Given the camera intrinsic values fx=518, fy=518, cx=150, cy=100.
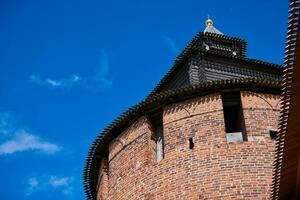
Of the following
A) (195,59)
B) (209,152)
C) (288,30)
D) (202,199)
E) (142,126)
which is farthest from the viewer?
(195,59)

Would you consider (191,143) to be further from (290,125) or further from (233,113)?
(290,125)

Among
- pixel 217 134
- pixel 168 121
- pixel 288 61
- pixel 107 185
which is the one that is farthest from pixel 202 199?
pixel 288 61

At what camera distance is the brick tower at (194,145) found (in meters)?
11.0

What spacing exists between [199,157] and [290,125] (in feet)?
15.6

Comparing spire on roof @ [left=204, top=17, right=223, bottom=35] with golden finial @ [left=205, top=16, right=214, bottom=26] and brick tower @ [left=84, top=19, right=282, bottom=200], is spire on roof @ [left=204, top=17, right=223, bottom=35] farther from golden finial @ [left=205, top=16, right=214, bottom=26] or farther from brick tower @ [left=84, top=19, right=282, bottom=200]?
brick tower @ [left=84, top=19, right=282, bottom=200]

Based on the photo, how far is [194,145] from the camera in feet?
38.3

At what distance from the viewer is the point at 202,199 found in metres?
10.7

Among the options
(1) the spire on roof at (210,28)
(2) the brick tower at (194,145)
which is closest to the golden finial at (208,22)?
(1) the spire on roof at (210,28)

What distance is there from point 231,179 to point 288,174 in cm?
377

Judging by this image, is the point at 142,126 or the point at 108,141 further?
the point at 108,141

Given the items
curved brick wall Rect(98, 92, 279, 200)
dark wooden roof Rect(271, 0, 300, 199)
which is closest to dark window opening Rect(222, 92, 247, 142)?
curved brick wall Rect(98, 92, 279, 200)

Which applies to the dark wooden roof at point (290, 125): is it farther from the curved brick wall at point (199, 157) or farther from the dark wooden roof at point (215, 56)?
the dark wooden roof at point (215, 56)

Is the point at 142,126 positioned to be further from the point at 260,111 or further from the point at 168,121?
the point at 260,111

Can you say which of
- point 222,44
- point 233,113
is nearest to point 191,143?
point 233,113
